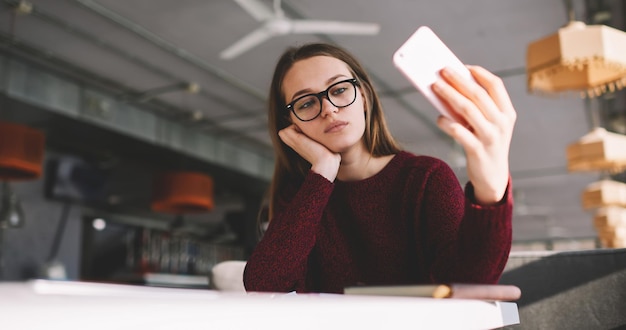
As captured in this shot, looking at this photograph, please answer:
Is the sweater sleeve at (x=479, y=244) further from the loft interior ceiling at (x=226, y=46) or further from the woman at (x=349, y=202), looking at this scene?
the loft interior ceiling at (x=226, y=46)

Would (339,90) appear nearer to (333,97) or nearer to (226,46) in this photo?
(333,97)

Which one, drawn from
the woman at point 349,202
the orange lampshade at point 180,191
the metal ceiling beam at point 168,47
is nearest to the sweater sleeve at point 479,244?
the woman at point 349,202

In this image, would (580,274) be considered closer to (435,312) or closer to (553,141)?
(435,312)

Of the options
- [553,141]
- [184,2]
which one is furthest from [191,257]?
[184,2]

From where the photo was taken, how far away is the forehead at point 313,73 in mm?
1262

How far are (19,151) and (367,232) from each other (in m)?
4.15

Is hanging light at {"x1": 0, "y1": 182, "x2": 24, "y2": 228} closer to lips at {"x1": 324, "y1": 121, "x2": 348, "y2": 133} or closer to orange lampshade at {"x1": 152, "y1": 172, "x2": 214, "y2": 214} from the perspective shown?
orange lampshade at {"x1": 152, "y1": 172, "x2": 214, "y2": 214}

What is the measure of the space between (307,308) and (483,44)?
551 centimetres

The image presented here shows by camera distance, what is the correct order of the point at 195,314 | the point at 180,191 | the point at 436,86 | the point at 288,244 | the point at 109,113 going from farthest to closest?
the point at 109,113
the point at 180,191
the point at 288,244
the point at 436,86
the point at 195,314

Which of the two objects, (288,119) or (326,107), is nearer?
(326,107)

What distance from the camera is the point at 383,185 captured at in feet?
4.15

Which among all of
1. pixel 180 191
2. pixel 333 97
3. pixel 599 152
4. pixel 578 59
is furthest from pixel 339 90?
pixel 180 191

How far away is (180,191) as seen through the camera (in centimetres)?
613

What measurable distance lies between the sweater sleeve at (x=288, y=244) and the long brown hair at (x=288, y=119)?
0.80 ft
